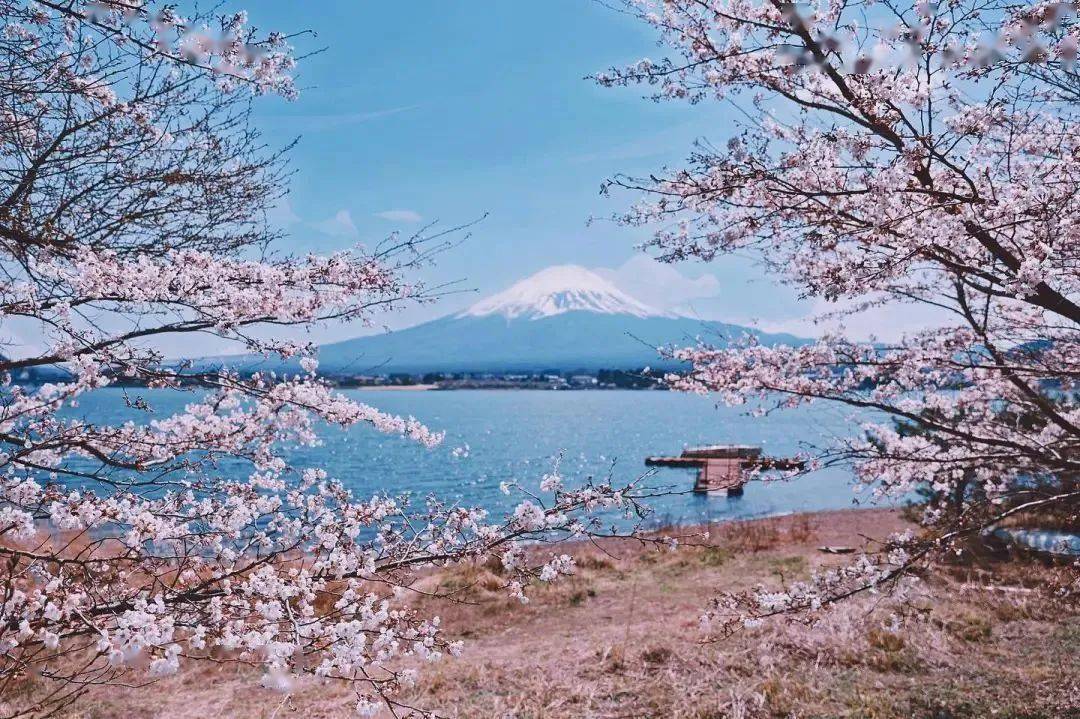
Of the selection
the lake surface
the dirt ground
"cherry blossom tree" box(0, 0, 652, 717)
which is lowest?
the lake surface

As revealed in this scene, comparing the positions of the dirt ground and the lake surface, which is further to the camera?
the lake surface

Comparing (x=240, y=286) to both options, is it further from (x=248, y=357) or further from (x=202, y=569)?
(x=202, y=569)

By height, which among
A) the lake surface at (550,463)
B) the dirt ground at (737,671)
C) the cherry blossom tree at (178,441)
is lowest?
the lake surface at (550,463)

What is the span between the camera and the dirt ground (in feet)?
18.0

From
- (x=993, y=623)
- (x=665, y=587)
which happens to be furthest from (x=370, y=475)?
(x=993, y=623)

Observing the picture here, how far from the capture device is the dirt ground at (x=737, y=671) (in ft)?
18.0

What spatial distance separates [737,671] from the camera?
626 cm

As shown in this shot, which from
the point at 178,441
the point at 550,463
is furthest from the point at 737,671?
the point at 550,463

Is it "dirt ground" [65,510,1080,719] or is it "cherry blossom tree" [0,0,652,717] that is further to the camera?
"dirt ground" [65,510,1080,719]

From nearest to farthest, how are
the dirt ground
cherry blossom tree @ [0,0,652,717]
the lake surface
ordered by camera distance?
cherry blossom tree @ [0,0,652,717], the dirt ground, the lake surface

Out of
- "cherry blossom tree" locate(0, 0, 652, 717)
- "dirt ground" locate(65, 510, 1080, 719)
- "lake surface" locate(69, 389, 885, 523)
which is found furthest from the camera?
"lake surface" locate(69, 389, 885, 523)

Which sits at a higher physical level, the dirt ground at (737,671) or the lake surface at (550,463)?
the dirt ground at (737,671)

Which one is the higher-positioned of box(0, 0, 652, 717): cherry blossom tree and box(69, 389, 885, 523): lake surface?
box(0, 0, 652, 717): cherry blossom tree

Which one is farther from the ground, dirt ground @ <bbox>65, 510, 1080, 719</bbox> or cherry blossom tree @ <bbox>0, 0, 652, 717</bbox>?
cherry blossom tree @ <bbox>0, 0, 652, 717</bbox>
